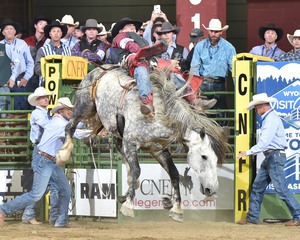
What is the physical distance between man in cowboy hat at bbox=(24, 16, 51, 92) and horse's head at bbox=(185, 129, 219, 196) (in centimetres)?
480

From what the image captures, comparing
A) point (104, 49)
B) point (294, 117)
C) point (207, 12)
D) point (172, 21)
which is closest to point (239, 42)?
point (172, 21)

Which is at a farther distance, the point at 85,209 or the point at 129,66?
the point at 85,209

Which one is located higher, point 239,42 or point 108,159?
point 239,42

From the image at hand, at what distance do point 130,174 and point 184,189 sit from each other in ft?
6.81

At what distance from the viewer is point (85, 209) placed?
1675 centimetres

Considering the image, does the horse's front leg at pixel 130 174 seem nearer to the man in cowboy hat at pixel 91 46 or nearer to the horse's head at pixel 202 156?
the horse's head at pixel 202 156

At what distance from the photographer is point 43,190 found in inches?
624

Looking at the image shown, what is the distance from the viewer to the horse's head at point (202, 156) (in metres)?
14.3

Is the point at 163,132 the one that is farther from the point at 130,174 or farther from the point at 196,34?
the point at 196,34

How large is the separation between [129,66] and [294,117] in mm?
2700

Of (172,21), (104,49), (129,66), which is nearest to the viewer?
(129,66)

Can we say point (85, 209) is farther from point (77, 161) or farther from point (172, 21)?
point (172, 21)

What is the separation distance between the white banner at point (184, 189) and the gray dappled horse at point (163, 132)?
5.03 feet

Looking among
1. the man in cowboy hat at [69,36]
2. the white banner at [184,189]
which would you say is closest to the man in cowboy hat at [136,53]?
the white banner at [184,189]
